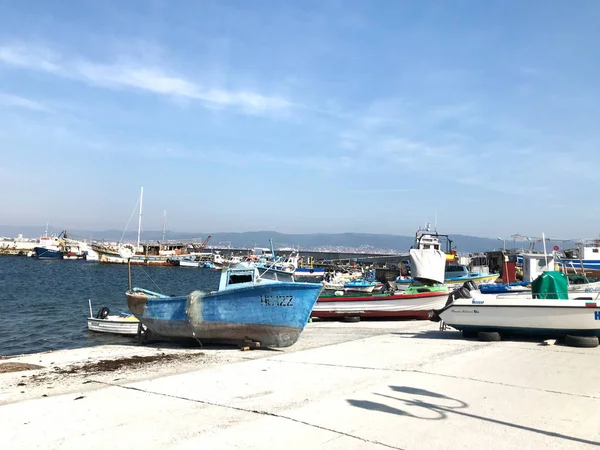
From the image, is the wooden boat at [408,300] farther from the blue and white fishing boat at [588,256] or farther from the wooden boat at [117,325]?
the blue and white fishing boat at [588,256]

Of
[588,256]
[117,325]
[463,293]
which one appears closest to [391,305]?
[463,293]

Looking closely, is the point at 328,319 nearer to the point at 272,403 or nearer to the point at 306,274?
the point at 272,403

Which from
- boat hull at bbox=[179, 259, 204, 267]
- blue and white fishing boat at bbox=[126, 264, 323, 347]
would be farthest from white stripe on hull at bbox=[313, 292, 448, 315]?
boat hull at bbox=[179, 259, 204, 267]

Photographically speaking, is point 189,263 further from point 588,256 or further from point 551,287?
point 551,287

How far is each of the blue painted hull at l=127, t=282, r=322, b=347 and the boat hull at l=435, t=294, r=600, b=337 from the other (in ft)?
12.9

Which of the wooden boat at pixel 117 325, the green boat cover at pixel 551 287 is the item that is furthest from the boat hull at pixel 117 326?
A: the green boat cover at pixel 551 287

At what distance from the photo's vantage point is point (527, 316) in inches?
501

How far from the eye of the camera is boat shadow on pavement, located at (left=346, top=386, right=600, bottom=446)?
663 centimetres

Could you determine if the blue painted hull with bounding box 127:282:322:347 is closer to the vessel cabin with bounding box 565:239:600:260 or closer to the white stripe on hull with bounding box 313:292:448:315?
the white stripe on hull with bounding box 313:292:448:315

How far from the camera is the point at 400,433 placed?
6211 mm

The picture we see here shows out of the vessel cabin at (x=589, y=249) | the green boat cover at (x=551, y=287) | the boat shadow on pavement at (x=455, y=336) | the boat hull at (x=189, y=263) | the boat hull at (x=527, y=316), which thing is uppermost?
the vessel cabin at (x=589, y=249)

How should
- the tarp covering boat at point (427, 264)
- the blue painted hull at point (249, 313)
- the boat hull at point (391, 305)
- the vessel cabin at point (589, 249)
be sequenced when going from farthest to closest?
1. the vessel cabin at point (589, 249)
2. the tarp covering boat at point (427, 264)
3. the boat hull at point (391, 305)
4. the blue painted hull at point (249, 313)

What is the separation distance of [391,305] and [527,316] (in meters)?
8.68

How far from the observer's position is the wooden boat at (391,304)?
20953mm
